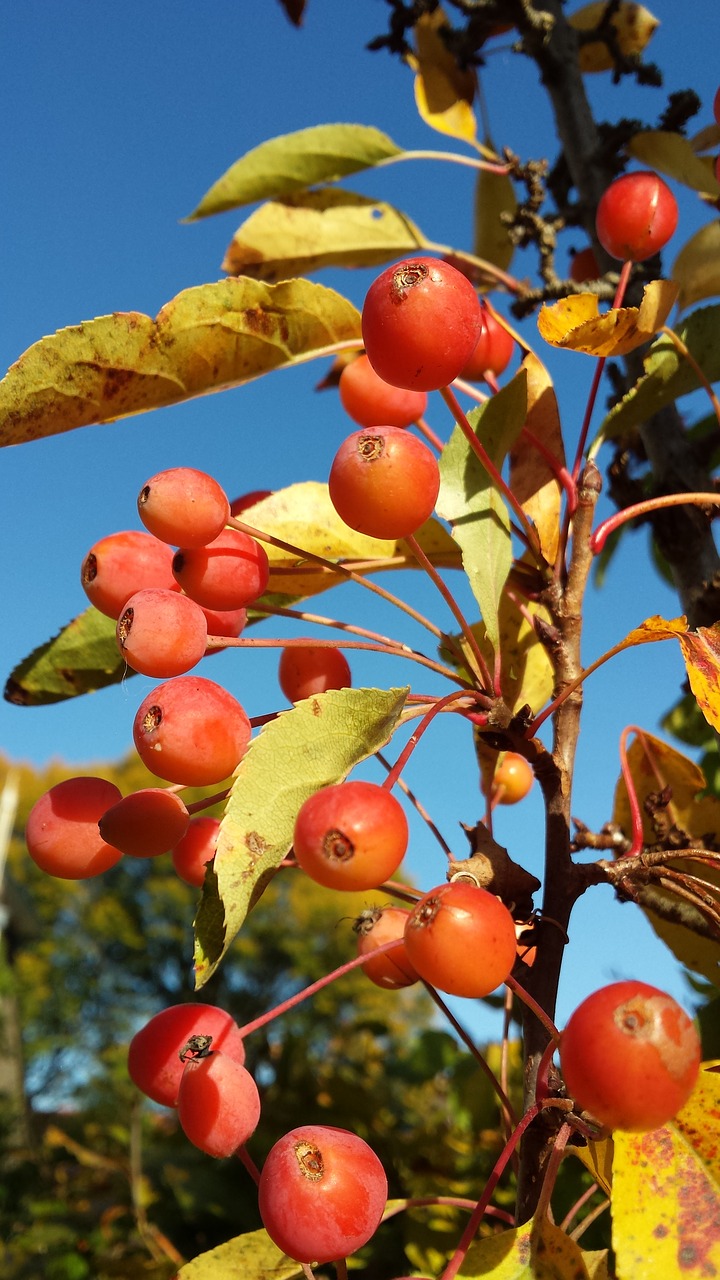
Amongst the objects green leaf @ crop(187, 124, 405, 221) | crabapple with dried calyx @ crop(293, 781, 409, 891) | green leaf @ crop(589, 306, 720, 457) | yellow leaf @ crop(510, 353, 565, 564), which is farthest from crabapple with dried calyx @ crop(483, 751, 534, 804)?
green leaf @ crop(187, 124, 405, 221)

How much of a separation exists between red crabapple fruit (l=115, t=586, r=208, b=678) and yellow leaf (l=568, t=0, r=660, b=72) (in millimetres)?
1899

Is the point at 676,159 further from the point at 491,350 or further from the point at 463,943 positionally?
the point at 463,943

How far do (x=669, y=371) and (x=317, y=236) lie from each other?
0.78 metres

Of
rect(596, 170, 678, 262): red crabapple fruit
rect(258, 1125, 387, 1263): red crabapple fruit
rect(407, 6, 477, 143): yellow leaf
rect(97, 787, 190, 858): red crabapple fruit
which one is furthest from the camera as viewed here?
rect(407, 6, 477, 143): yellow leaf

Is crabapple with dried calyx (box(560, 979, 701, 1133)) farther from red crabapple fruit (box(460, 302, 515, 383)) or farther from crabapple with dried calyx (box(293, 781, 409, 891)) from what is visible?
red crabapple fruit (box(460, 302, 515, 383))

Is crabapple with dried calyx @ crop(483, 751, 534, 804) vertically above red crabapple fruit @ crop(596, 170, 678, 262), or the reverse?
red crabapple fruit @ crop(596, 170, 678, 262)

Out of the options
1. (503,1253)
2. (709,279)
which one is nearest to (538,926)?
(503,1253)

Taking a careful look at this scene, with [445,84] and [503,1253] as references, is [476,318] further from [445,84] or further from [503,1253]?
[445,84]

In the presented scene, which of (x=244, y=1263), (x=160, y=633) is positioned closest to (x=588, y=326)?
(x=160, y=633)

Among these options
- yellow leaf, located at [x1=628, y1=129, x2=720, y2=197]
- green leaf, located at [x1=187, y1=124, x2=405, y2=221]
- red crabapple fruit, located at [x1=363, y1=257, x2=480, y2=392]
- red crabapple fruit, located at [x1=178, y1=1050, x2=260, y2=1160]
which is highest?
green leaf, located at [x1=187, y1=124, x2=405, y2=221]

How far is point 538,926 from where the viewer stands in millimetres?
990

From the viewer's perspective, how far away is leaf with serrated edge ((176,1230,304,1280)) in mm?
1012

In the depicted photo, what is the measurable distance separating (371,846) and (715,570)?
960mm

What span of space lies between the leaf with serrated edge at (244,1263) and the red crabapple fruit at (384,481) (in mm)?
809
